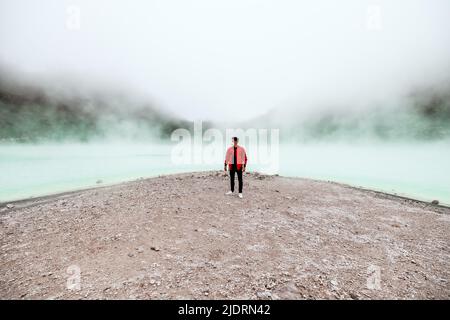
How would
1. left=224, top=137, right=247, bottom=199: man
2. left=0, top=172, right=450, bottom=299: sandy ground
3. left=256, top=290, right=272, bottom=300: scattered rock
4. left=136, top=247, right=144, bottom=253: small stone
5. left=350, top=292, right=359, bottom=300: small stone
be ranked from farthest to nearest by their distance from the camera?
1. left=224, top=137, right=247, bottom=199: man
2. left=136, top=247, right=144, bottom=253: small stone
3. left=0, top=172, right=450, bottom=299: sandy ground
4. left=350, top=292, right=359, bottom=300: small stone
5. left=256, top=290, right=272, bottom=300: scattered rock

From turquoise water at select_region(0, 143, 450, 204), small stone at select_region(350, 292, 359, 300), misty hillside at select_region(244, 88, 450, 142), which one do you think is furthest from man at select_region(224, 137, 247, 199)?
misty hillside at select_region(244, 88, 450, 142)

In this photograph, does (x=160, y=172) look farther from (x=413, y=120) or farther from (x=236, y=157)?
(x=413, y=120)

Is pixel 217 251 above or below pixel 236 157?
below

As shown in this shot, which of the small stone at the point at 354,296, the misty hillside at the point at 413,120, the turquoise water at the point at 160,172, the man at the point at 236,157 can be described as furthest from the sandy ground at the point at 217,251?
the misty hillside at the point at 413,120

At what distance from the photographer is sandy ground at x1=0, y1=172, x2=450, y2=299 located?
5.37m

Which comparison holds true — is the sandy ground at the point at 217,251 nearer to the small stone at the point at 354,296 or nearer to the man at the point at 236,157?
the small stone at the point at 354,296

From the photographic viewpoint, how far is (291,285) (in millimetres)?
5488

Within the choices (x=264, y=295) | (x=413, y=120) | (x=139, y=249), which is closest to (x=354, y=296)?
(x=264, y=295)

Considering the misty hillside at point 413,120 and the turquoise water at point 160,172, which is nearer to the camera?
the turquoise water at point 160,172

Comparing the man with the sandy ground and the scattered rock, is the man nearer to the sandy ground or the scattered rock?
the sandy ground

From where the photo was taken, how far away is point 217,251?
7008mm

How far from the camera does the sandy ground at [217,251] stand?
5.37 m

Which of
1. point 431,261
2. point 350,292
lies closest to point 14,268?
point 350,292
